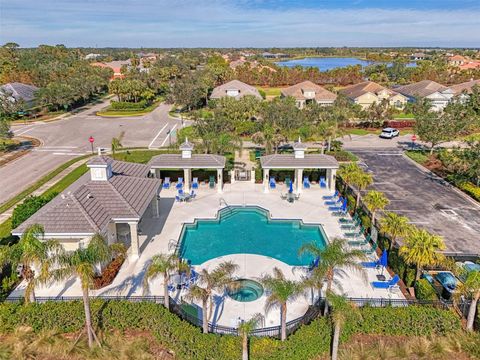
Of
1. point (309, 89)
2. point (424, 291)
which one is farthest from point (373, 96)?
point (424, 291)

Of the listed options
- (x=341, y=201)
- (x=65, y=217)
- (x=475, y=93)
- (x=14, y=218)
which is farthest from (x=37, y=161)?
(x=475, y=93)

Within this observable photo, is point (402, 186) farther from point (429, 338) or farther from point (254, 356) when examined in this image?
point (254, 356)

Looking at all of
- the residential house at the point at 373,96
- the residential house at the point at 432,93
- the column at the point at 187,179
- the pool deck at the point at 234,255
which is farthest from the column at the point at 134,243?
the residential house at the point at 432,93

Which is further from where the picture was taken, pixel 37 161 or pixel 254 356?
pixel 37 161

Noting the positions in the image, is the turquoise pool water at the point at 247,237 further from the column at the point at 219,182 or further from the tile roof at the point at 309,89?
the tile roof at the point at 309,89

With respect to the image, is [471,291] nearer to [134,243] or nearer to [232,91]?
[134,243]
